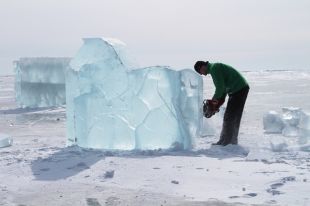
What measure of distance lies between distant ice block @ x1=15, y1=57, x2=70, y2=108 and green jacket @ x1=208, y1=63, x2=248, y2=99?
10474 mm

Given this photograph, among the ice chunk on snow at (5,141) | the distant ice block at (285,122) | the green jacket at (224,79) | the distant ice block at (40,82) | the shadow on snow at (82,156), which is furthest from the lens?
the distant ice block at (40,82)

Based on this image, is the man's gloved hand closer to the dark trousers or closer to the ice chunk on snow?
the dark trousers

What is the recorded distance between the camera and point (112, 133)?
6.68 metres

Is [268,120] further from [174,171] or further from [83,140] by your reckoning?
[174,171]

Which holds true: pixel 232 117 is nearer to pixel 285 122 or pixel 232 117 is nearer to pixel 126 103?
pixel 126 103

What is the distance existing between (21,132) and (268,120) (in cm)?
→ 475

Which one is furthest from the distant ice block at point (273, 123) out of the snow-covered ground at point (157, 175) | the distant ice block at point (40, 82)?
the distant ice block at point (40, 82)

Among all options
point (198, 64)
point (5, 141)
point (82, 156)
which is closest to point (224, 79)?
point (198, 64)

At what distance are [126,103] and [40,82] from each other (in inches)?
404

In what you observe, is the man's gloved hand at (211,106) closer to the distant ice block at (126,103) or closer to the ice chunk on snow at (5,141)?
the distant ice block at (126,103)

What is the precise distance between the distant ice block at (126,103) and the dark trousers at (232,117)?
0.41 m

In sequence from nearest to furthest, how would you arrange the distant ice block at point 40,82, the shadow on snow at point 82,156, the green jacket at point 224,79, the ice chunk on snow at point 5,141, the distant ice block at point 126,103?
the shadow on snow at point 82,156 → the green jacket at point 224,79 → the distant ice block at point 126,103 → the ice chunk on snow at point 5,141 → the distant ice block at point 40,82

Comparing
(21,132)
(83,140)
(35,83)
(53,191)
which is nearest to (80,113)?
(83,140)

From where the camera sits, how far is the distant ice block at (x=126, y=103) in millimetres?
6570
